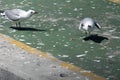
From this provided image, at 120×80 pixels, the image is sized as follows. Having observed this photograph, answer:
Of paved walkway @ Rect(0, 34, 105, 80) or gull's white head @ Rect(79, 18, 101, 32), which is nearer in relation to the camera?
paved walkway @ Rect(0, 34, 105, 80)

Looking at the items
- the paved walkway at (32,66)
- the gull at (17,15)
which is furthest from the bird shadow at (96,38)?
the gull at (17,15)

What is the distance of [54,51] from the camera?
7297mm

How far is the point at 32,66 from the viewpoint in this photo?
661 cm

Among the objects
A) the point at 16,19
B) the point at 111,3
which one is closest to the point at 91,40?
the point at 16,19

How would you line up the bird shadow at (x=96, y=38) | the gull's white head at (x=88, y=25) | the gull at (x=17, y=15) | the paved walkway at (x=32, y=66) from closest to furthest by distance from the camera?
the paved walkway at (x=32, y=66) < the gull's white head at (x=88, y=25) < the bird shadow at (x=96, y=38) < the gull at (x=17, y=15)

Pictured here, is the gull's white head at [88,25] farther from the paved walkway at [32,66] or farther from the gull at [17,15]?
the gull at [17,15]

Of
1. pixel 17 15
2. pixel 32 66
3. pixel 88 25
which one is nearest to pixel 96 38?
pixel 88 25

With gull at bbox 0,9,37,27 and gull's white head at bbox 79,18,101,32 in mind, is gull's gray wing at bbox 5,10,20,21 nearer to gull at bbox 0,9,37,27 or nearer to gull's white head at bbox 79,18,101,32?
gull at bbox 0,9,37,27

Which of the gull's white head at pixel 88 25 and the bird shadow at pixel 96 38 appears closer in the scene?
the gull's white head at pixel 88 25

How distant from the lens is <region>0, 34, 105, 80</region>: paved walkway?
616cm

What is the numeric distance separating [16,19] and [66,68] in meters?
2.18

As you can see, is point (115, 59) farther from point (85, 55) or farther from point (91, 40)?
point (91, 40)

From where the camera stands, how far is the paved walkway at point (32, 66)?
616cm

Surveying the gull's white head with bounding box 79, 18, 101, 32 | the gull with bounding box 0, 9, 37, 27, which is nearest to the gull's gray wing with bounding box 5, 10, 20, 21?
the gull with bounding box 0, 9, 37, 27
